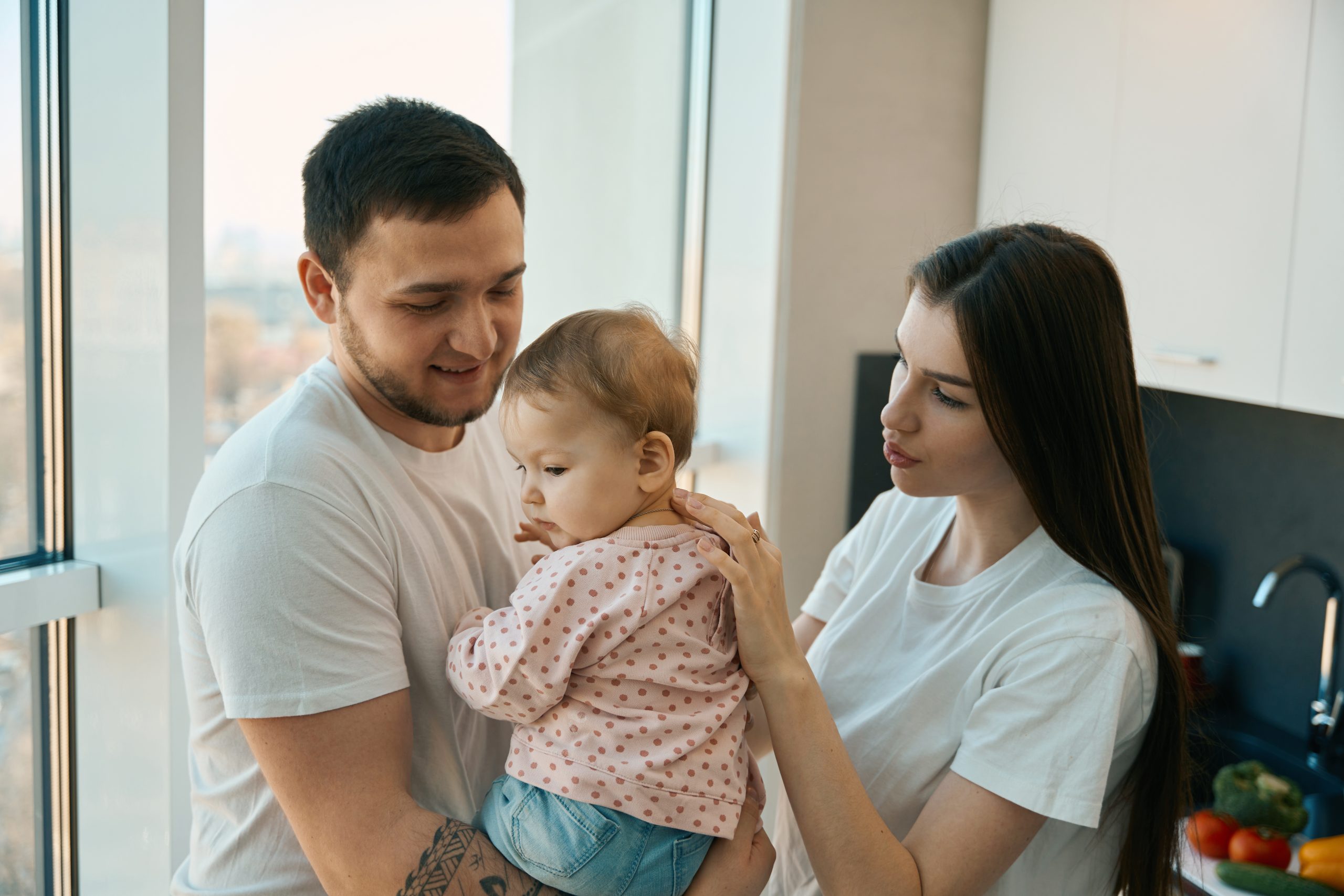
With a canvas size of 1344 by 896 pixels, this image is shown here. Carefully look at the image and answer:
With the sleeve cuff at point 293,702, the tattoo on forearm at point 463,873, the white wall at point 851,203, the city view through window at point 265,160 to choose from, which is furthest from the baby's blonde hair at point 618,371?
the white wall at point 851,203

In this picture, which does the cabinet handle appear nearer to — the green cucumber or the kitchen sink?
the kitchen sink

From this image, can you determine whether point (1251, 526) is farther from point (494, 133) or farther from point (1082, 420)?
point (494, 133)

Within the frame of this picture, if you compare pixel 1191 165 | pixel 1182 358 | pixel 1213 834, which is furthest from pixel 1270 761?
pixel 1191 165

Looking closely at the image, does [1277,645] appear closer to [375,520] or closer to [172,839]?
[375,520]

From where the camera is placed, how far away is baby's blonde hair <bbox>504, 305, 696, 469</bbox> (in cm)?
111

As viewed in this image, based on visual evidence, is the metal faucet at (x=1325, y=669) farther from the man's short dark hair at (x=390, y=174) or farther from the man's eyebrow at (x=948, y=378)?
the man's short dark hair at (x=390, y=174)

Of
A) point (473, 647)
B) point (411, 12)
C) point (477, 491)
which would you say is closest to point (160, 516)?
point (477, 491)

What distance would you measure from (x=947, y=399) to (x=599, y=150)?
1699 mm

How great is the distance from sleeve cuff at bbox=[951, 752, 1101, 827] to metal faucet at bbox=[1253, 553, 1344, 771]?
133 cm

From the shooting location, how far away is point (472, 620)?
1.19 metres

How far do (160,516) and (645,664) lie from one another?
849 millimetres

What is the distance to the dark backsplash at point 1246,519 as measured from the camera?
230 centimetres

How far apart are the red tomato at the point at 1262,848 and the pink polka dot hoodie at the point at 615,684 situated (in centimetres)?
134

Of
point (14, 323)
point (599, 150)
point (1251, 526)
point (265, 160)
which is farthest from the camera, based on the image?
point (599, 150)
